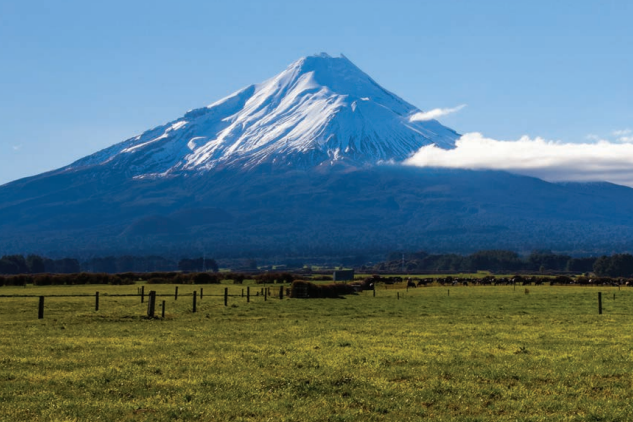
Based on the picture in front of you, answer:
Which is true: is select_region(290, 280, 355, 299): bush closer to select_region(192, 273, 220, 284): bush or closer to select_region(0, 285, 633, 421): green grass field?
select_region(0, 285, 633, 421): green grass field

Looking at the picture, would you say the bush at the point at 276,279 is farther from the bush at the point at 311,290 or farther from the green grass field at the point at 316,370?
the green grass field at the point at 316,370

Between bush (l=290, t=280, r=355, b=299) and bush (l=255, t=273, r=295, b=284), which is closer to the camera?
bush (l=290, t=280, r=355, b=299)

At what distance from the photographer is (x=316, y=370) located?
2244 cm

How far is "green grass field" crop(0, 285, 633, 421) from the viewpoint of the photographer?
17.4m

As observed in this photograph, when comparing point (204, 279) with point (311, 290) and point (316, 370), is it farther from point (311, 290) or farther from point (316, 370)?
point (316, 370)

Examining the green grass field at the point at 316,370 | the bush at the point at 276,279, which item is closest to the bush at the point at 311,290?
the green grass field at the point at 316,370

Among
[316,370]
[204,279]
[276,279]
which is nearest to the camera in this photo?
[316,370]

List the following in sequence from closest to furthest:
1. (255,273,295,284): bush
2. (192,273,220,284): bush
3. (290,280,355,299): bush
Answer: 1. (290,280,355,299): bush
2. (192,273,220,284): bush
3. (255,273,295,284): bush

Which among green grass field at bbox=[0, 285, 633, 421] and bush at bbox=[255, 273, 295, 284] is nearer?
green grass field at bbox=[0, 285, 633, 421]

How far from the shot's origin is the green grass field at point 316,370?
17.4 meters

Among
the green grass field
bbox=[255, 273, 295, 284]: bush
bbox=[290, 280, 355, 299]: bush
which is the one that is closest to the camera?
the green grass field

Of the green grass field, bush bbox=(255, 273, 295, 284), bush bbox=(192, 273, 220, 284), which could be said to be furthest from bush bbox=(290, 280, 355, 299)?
bush bbox=(192, 273, 220, 284)

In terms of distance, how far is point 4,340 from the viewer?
29.8 metres

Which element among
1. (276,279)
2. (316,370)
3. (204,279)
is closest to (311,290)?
(204,279)
